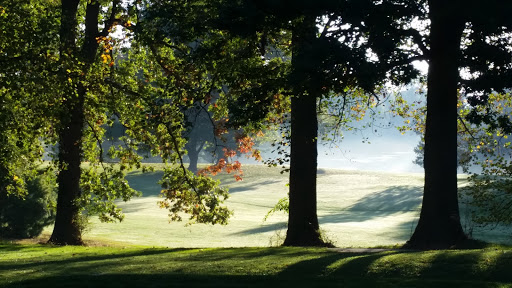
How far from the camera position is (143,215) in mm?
39094

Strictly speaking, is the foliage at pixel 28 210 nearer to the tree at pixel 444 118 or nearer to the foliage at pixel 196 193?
the foliage at pixel 196 193


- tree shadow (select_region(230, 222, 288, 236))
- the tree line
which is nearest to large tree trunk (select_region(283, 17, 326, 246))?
the tree line

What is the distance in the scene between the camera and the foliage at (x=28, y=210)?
25.3 metres

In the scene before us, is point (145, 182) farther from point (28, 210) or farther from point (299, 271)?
point (299, 271)

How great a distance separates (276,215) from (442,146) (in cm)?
2607

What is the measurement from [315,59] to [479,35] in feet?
16.8

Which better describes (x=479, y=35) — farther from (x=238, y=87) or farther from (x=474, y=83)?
(x=238, y=87)

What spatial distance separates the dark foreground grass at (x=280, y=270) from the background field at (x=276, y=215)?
536cm

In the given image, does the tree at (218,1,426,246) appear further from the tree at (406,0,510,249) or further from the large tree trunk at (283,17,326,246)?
the large tree trunk at (283,17,326,246)

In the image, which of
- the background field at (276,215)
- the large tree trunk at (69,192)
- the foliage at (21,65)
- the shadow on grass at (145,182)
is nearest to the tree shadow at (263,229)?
the background field at (276,215)

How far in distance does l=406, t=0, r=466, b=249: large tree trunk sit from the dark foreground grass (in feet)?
9.06

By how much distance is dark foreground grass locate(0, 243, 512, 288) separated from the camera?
34.8ft

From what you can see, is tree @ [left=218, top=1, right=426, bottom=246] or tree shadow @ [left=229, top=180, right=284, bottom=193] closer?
tree @ [left=218, top=1, right=426, bottom=246]

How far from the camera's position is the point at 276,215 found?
135 feet
